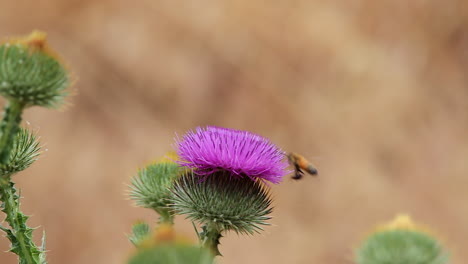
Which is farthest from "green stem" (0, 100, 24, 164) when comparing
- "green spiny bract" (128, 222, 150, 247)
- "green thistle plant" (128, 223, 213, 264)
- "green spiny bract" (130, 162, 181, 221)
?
"green spiny bract" (130, 162, 181, 221)

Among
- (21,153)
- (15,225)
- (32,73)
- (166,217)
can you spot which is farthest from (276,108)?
(32,73)

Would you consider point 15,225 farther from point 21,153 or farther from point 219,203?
point 219,203

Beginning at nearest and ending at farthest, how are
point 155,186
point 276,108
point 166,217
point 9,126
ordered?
1. point 9,126
2. point 166,217
3. point 155,186
4. point 276,108

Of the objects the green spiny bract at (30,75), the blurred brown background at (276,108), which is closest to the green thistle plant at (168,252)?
the green spiny bract at (30,75)

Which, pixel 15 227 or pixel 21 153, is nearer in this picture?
pixel 15 227

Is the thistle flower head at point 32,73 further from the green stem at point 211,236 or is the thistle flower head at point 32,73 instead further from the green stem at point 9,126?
the green stem at point 211,236

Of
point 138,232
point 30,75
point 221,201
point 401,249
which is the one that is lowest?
point 401,249
